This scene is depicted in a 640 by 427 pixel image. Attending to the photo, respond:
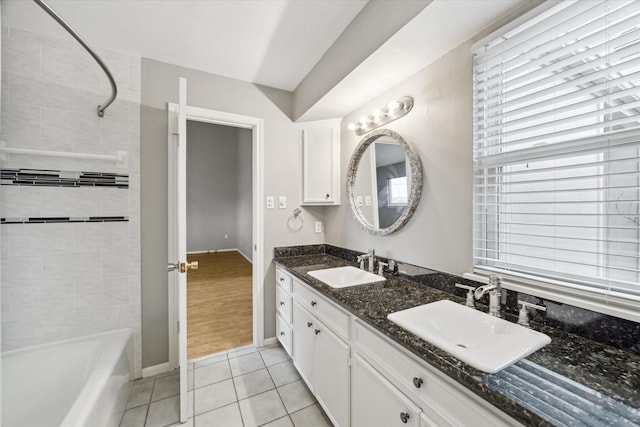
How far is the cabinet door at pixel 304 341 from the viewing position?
5.59ft

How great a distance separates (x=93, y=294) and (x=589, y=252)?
2.87 m

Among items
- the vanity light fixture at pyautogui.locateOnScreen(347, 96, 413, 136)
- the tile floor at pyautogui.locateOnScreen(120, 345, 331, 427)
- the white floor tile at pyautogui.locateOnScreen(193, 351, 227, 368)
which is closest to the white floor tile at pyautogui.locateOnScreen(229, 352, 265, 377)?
the tile floor at pyautogui.locateOnScreen(120, 345, 331, 427)

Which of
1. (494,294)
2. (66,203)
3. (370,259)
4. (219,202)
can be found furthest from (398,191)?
(219,202)

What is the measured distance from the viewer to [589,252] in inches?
38.0

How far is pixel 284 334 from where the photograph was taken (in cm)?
221

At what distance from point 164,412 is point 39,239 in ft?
4.71

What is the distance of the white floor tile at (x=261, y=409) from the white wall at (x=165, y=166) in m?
0.70

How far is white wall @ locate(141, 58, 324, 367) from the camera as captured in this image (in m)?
2.04

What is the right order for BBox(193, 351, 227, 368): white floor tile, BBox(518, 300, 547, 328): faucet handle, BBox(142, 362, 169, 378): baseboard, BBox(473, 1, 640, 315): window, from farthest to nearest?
BBox(193, 351, 227, 368): white floor tile
BBox(142, 362, 169, 378): baseboard
BBox(518, 300, 547, 328): faucet handle
BBox(473, 1, 640, 315): window

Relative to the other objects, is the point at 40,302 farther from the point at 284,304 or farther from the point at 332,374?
the point at 332,374

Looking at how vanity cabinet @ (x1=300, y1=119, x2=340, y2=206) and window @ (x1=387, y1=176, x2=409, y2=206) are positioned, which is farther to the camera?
vanity cabinet @ (x1=300, y1=119, x2=340, y2=206)

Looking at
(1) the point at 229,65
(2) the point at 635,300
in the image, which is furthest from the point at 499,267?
(1) the point at 229,65

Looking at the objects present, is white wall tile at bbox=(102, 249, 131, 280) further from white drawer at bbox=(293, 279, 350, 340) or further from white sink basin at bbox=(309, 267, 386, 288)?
white sink basin at bbox=(309, 267, 386, 288)

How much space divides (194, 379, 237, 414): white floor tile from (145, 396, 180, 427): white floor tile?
12cm
